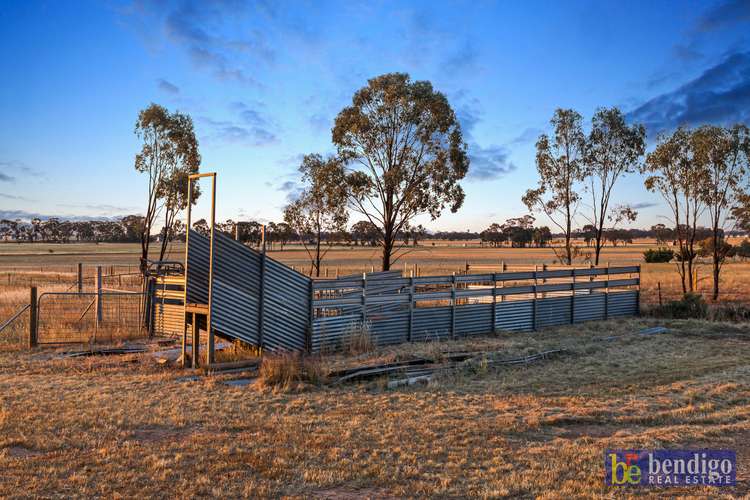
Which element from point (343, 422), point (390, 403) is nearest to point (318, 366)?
point (390, 403)

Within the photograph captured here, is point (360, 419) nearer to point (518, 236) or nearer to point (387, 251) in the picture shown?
point (387, 251)

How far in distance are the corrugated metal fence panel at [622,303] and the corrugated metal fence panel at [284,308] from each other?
12.6 meters

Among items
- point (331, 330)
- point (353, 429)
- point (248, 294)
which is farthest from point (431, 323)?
point (353, 429)

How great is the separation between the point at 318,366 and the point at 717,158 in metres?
26.8

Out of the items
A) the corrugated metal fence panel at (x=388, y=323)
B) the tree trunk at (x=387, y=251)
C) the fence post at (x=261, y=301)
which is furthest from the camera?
the tree trunk at (x=387, y=251)

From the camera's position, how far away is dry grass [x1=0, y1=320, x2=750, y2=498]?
5.73m

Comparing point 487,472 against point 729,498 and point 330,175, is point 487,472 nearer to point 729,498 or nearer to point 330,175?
point 729,498

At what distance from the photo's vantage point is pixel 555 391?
10.1 m

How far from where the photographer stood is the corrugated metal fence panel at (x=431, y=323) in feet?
53.5

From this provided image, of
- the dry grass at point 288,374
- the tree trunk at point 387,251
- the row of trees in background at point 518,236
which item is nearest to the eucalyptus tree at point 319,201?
the tree trunk at point 387,251

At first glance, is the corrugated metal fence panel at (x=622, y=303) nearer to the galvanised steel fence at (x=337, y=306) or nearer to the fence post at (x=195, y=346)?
the galvanised steel fence at (x=337, y=306)

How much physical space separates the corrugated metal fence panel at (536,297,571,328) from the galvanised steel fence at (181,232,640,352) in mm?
32

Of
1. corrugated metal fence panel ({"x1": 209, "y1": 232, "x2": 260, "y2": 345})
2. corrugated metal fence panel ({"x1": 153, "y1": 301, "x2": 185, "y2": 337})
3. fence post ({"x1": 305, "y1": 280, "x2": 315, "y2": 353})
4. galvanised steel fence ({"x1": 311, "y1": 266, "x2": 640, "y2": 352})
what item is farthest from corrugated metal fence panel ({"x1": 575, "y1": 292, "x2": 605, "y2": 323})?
corrugated metal fence panel ({"x1": 153, "y1": 301, "x2": 185, "y2": 337})

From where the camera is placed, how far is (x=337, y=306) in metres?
14.5
